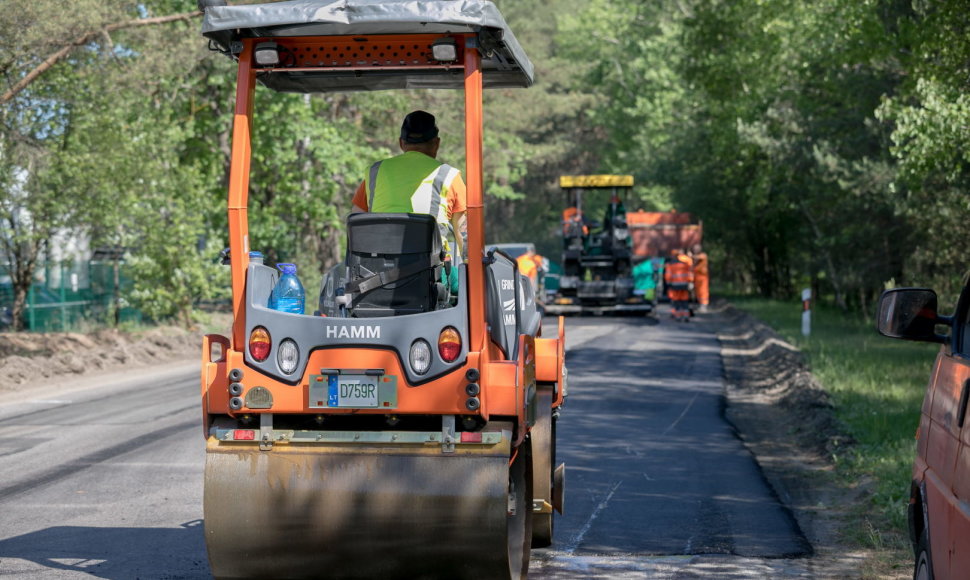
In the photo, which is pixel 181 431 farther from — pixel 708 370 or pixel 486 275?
pixel 708 370

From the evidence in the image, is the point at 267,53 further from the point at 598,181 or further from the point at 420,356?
the point at 598,181

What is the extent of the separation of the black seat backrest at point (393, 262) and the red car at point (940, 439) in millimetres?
2191

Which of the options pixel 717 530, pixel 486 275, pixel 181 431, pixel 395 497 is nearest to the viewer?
pixel 395 497

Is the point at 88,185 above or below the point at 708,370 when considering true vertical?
above

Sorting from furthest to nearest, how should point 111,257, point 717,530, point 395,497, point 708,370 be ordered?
1. point 111,257
2. point 708,370
3. point 717,530
4. point 395,497

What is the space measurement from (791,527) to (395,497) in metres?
3.95

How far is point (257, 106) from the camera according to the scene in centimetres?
2980

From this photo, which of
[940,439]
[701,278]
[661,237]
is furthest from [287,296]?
[661,237]

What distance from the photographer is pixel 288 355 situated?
20.5 ft

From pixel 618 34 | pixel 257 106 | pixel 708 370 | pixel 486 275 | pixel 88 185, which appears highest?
pixel 618 34

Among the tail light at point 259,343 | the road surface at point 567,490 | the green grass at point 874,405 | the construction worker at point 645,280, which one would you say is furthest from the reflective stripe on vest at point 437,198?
the construction worker at point 645,280

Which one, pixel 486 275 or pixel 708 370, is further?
pixel 708 370

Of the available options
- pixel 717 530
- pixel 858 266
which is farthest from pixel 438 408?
pixel 858 266

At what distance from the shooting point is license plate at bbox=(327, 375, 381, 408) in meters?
6.18
